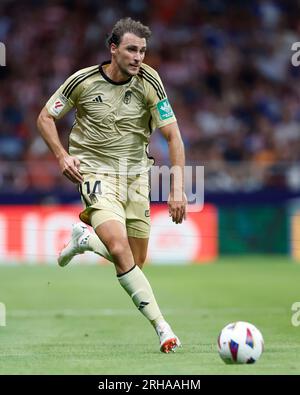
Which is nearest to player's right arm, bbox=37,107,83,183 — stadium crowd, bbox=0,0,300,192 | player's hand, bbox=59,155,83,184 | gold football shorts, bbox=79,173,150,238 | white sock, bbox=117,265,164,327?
player's hand, bbox=59,155,83,184

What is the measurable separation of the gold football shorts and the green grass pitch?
1.01 m

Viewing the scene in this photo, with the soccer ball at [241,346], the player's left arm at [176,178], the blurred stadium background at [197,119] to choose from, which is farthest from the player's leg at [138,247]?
the blurred stadium background at [197,119]

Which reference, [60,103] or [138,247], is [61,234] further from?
[60,103]

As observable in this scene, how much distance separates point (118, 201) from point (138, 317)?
9.74 feet

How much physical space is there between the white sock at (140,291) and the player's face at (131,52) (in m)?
1.60

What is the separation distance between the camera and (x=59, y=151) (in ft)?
27.9

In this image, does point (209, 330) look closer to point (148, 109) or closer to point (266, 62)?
point (148, 109)

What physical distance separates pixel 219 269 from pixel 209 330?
842cm

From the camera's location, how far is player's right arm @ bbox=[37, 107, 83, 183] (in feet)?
27.6

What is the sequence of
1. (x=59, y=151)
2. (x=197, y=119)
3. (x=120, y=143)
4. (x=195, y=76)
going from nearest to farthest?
(x=59, y=151) → (x=120, y=143) → (x=197, y=119) → (x=195, y=76)

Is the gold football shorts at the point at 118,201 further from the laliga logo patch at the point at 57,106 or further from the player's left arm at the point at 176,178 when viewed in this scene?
the laliga logo patch at the point at 57,106

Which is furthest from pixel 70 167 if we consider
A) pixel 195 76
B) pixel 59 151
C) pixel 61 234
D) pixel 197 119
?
pixel 195 76

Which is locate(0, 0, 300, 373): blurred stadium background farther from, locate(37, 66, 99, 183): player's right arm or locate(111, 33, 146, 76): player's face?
locate(111, 33, 146, 76): player's face

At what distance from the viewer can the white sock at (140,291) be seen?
26.8 feet
